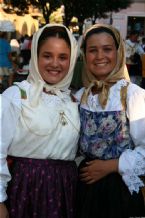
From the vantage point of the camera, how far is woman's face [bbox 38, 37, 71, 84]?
2.62m

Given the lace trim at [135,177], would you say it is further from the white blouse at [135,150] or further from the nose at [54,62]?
the nose at [54,62]

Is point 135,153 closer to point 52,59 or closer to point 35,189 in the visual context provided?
point 35,189

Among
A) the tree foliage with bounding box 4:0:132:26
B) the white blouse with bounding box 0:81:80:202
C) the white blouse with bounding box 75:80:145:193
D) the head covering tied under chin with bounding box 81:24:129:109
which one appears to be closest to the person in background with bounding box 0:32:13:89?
the tree foliage with bounding box 4:0:132:26

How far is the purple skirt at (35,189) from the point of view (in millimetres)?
2531

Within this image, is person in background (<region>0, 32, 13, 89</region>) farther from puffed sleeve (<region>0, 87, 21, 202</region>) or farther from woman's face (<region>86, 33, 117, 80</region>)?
puffed sleeve (<region>0, 87, 21, 202</region>)

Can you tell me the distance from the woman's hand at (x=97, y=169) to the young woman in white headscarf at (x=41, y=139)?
0.07 meters

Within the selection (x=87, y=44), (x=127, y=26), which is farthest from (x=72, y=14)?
(x=127, y=26)

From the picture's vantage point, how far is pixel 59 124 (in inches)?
101

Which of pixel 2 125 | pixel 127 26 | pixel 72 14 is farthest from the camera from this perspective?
pixel 127 26

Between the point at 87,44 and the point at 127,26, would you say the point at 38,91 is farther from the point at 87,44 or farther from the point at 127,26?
the point at 127,26

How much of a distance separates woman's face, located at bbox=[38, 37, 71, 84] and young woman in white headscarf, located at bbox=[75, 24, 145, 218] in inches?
7.3

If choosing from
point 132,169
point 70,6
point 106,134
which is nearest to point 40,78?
point 106,134

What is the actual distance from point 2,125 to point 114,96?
0.65 m

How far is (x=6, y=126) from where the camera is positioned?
8.05ft
